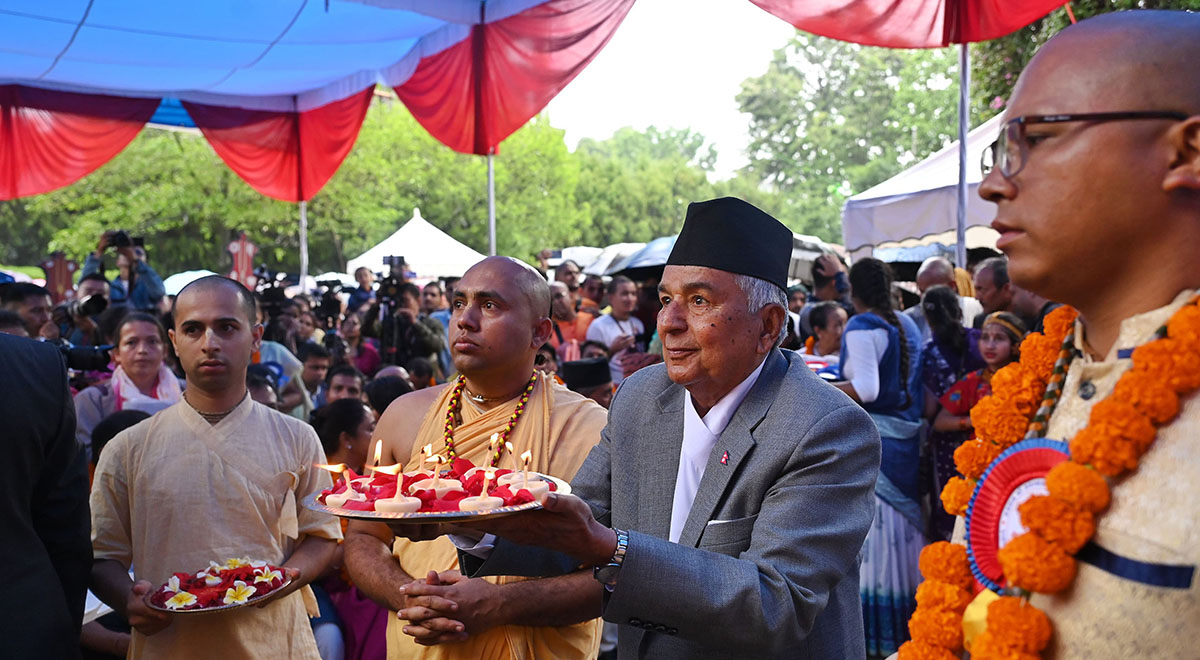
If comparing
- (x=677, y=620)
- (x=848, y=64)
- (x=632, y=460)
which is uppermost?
(x=848, y=64)

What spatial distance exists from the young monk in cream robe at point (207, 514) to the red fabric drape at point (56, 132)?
434 inches

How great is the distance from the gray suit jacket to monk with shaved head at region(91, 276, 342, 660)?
110 centimetres

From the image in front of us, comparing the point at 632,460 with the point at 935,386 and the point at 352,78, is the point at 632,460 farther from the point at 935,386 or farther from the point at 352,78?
the point at 352,78

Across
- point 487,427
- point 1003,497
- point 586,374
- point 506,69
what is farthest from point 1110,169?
point 506,69

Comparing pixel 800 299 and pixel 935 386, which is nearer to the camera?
pixel 935 386

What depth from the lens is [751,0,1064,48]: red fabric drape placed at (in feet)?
19.8

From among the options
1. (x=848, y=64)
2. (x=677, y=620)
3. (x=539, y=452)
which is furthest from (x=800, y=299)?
(x=848, y=64)

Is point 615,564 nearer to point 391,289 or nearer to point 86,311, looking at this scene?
point 86,311

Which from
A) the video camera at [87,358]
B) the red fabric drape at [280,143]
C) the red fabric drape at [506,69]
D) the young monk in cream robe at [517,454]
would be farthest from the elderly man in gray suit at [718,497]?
the red fabric drape at [280,143]

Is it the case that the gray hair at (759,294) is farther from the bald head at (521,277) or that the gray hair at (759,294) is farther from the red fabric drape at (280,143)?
the red fabric drape at (280,143)

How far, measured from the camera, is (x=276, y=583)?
3.00 m

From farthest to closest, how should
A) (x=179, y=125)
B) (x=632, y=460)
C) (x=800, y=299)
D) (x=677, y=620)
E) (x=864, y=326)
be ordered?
(x=179, y=125) < (x=800, y=299) < (x=864, y=326) < (x=632, y=460) < (x=677, y=620)

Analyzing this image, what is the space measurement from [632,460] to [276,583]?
4.25 feet

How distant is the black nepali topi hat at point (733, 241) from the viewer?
235 cm
